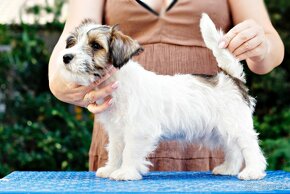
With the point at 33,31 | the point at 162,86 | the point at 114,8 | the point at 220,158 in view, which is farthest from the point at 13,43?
the point at 162,86

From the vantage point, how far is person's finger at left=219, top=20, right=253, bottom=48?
2775 mm

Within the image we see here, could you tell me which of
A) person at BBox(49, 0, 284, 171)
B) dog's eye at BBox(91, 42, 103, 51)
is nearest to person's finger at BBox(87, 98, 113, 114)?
dog's eye at BBox(91, 42, 103, 51)

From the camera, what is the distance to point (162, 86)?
2746mm

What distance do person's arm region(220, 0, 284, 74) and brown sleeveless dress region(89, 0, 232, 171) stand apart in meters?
0.12

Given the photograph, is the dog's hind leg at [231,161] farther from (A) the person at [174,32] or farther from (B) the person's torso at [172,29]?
(B) the person's torso at [172,29]

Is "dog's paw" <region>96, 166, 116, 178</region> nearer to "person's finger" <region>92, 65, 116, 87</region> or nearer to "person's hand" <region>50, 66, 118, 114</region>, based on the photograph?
"person's hand" <region>50, 66, 118, 114</region>

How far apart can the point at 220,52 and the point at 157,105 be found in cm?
45

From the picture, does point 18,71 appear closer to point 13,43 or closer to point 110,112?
point 13,43

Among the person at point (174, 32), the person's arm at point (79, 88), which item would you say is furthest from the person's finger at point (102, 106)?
the person at point (174, 32)

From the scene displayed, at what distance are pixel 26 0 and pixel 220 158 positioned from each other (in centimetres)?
347

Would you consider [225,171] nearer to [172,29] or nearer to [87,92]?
[87,92]

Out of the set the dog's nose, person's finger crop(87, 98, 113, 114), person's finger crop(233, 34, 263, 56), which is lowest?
person's finger crop(87, 98, 113, 114)

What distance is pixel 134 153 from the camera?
2650 mm

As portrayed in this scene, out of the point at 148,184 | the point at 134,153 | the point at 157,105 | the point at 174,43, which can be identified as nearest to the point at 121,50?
the point at 157,105
